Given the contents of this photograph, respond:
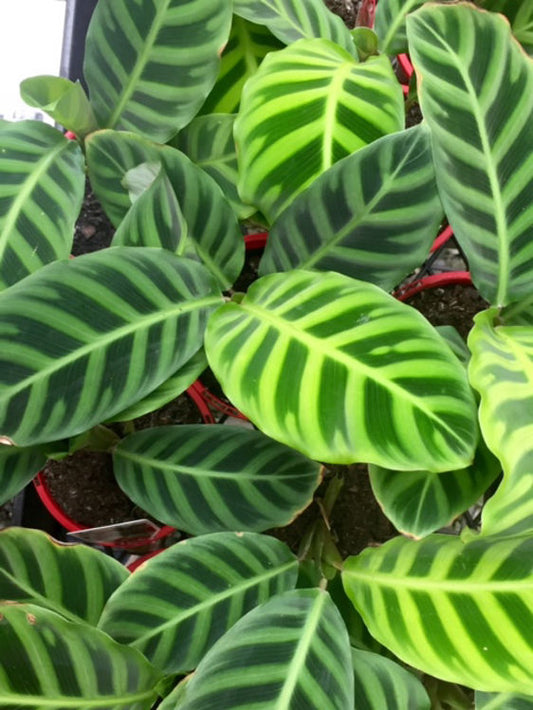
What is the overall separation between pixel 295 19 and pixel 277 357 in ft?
1.39

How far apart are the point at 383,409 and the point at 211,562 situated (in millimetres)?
285

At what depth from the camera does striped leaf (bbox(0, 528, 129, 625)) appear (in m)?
0.74

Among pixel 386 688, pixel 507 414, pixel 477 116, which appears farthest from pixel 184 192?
pixel 386 688

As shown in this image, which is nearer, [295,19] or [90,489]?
[295,19]

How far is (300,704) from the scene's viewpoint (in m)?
0.62

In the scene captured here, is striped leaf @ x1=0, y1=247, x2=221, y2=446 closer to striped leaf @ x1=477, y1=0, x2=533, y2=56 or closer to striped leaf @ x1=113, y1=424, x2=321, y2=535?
striped leaf @ x1=113, y1=424, x2=321, y2=535

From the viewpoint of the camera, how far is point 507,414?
57 cm

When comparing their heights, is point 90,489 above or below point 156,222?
below

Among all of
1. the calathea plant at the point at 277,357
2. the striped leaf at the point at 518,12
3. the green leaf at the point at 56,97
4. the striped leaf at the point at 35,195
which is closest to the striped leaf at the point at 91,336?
the calathea plant at the point at 277,357

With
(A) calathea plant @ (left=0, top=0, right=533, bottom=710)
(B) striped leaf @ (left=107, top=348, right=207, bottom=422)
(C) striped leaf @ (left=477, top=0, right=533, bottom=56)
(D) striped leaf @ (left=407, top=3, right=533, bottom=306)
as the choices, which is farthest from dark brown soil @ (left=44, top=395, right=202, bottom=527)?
(C) striped leaf @ (left=477, top=0, right=533, bottom=56)

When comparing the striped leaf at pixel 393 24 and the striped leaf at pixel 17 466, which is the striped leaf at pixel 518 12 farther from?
the striped leaf at pixel 17 466

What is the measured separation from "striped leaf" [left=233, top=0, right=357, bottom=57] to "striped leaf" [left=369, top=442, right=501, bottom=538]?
480mm

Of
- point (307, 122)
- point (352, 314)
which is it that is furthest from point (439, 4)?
point (352, 314)

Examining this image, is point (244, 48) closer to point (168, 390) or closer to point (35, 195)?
point (35, 195)
